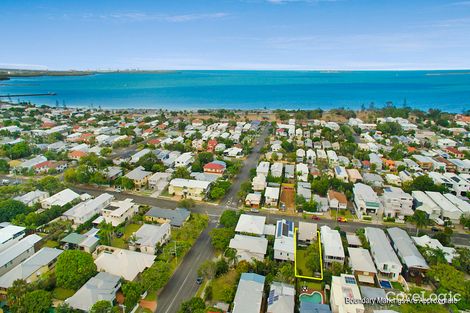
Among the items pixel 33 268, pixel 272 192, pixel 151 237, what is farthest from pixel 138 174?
pixel 33 268

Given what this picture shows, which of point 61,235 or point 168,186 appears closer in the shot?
point 61,235

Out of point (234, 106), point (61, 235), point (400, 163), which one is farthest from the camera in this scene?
point (234, 106)

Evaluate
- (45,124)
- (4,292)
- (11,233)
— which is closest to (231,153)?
(11,233)

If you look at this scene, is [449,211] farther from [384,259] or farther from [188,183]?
[188,183]

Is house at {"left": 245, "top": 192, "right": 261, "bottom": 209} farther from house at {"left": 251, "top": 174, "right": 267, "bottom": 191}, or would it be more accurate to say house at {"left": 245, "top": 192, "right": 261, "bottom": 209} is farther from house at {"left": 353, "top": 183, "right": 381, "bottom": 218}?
house at {"left": 353, "top": 183, "right": 381, "bottom": 218}

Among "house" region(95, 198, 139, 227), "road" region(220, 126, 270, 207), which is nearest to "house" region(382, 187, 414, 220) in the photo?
"road" region(220, 126, 270, 207)

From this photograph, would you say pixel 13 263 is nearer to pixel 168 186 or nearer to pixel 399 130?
pixel 168 186
